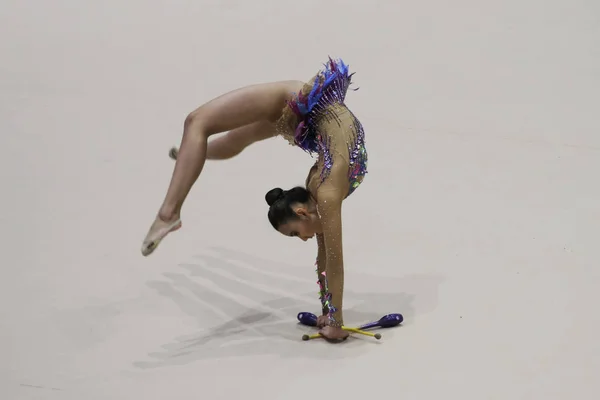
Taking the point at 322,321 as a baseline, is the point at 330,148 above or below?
above

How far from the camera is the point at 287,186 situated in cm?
348

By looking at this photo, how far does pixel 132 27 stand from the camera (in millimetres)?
4926

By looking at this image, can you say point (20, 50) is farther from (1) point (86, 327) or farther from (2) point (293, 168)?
(1) point (86, 327)

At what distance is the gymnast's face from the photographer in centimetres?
224

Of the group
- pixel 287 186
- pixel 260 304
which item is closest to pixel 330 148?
pixel 260 304

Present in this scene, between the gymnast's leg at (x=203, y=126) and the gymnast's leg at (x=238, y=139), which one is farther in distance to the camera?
the gymnast's leg at (x=238, y=139)

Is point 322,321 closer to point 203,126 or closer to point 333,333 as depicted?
point 333,333

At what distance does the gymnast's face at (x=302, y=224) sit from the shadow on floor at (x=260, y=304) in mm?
332

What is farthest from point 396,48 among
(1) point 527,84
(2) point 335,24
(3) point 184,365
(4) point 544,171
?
(3) point 184,365

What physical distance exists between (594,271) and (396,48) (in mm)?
2597

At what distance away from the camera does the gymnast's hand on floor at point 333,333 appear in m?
2.24

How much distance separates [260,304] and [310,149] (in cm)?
56

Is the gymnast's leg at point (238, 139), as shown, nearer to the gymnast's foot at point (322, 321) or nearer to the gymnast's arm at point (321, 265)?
the gymnast's arm at point (321, 265)

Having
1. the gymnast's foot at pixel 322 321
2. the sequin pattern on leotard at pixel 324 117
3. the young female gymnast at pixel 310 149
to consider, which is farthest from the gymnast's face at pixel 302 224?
the gymnast's foot at pixel 322 321
